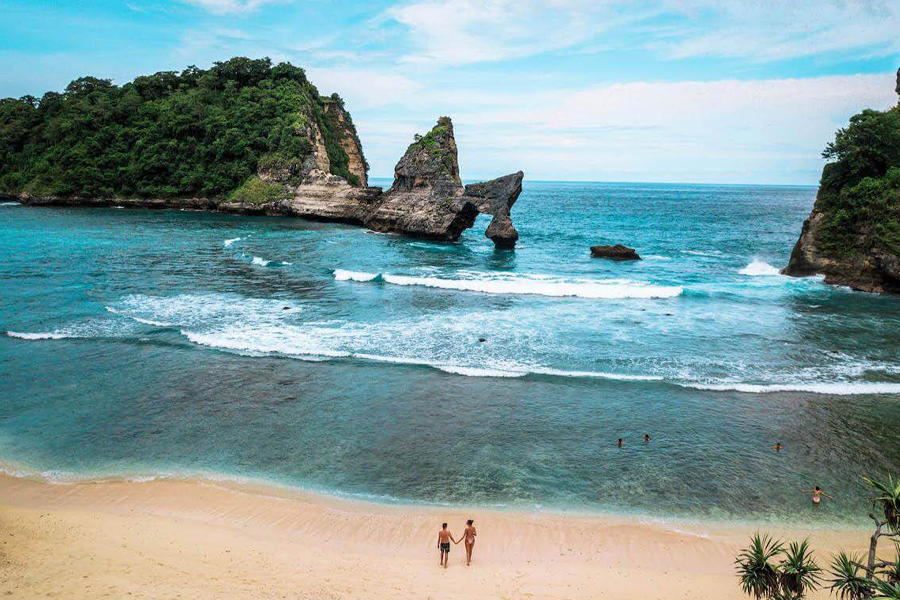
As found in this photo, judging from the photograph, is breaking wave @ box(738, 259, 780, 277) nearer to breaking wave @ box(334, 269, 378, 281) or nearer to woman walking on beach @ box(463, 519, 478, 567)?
breaking wave @ box(334, 269, 378, 281)

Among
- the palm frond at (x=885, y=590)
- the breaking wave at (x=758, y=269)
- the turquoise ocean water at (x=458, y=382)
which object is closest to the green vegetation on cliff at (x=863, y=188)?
the turquoise ocean water at (x=458, y=382)

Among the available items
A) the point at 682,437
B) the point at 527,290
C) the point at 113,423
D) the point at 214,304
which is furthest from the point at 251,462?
the point at 527,290

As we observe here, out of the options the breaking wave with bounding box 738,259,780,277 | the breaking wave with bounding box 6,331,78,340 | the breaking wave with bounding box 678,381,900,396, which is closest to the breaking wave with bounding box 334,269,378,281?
the breaking wave with bounding box 6,331,78,340

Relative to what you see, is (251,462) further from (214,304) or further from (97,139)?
(97,139)

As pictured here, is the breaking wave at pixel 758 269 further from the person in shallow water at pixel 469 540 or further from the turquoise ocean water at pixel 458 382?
the person in shallow water at pixel 469 540

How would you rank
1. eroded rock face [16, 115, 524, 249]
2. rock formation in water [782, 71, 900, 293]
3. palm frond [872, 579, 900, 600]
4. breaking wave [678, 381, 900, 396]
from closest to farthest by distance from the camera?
1. palm frond [872, 579, 900, 600]
2. breaking wave [678, 381, 900, 396]
3. rock formation in water [782, 71, 900, 293]
4. eroded rock face [16, 115, 524, 249]

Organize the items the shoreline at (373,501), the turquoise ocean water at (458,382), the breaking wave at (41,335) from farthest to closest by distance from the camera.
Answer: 1. the breaking wave at (41,335)
2. the turquoise ocean water at (458,382)
3. the shoreline at (373,501)
